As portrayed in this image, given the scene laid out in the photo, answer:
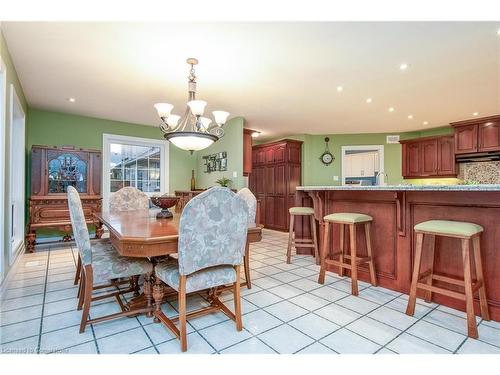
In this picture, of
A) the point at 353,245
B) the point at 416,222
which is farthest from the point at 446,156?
the point at 353,245

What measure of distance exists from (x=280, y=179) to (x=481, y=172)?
404 centimetres

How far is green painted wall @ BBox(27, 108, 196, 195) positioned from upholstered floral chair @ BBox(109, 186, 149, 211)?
250 centimetres

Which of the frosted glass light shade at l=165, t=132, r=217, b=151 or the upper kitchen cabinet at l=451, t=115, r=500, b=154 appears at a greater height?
the upper kitchen cabinet at l=451, t=115, r=500, b=154

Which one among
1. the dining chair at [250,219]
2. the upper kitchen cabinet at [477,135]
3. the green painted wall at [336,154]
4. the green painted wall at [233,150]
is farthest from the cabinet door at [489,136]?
the dining chair at [250,219]

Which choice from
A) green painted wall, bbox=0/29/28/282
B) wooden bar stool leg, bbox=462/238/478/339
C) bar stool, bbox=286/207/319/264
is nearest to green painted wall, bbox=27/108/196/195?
green painted wall, bbox=0/29/28/282

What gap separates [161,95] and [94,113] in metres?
1.85

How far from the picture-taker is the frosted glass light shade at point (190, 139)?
269 cm

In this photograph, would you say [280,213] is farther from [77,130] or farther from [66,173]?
[77,130]

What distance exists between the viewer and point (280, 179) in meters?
6.18

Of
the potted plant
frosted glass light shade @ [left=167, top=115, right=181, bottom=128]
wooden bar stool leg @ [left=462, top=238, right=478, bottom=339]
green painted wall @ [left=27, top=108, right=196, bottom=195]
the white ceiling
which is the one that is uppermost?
the white ceiling

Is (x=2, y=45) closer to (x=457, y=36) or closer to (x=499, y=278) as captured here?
(x=457, y=36)

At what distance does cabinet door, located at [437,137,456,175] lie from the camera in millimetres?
5441

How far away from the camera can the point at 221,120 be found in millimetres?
3000

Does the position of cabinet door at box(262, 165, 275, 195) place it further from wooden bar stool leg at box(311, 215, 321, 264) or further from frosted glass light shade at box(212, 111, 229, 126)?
frosted glass light shade at box(212, 111, 229, 126)
